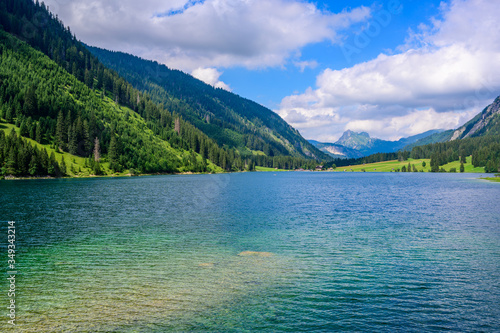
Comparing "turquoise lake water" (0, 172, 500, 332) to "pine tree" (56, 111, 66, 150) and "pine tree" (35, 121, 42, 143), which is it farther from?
"pine tree" (56, 111, 66, 150)

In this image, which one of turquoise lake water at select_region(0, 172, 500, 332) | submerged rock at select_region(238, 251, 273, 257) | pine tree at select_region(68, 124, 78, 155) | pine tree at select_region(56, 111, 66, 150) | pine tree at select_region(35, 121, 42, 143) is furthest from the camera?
pine tree at select_region(68, 124, 78, 155)

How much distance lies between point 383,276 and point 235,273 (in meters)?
13.2

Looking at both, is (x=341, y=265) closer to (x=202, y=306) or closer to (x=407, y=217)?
(x=202, y=306)

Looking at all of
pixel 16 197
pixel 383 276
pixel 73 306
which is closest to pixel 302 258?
pixel 383 276

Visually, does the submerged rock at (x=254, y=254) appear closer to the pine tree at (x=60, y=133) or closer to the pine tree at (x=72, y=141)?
the pine tree at (x=60, y=133)

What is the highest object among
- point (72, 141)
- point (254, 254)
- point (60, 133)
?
point (60, 133)

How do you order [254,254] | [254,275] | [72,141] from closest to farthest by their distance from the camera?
1. [254,275]
2. [254,254]
3. [72,141]

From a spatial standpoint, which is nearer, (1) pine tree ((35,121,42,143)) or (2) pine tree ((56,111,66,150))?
(1) pine tree ((35,121,42,143))

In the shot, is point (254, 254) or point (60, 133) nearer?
point (254, 254)

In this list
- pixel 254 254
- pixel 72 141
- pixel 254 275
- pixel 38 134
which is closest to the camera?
pixel 254 275

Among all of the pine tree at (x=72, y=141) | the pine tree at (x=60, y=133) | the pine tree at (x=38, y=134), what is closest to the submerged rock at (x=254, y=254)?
the pine tree at (x=60, y=133)

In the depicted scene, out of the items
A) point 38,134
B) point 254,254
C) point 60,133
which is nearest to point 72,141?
point 60,133

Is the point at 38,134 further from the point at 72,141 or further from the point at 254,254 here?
the point at 254,254

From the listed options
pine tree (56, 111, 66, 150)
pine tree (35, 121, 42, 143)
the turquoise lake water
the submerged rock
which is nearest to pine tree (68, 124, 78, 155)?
pine tree (56, 111, 66, 150)
